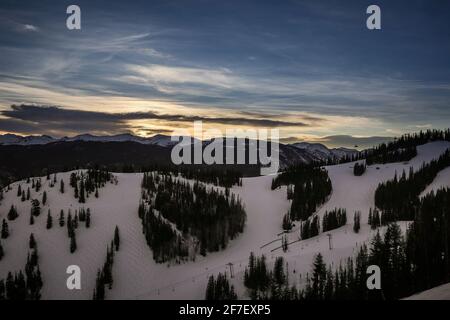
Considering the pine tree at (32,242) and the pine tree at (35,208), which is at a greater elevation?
the pine tree at (35,208)

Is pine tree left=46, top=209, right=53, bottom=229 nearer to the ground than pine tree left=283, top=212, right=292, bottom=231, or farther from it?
farther from it

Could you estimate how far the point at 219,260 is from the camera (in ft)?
487

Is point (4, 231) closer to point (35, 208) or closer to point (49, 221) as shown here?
point (35, 208)

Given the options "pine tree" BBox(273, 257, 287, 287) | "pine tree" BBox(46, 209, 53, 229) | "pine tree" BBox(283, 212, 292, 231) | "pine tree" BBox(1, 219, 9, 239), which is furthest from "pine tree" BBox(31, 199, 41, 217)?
"pine tree" BBox(283, 212, 292, 231)

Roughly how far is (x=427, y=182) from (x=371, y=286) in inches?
5208

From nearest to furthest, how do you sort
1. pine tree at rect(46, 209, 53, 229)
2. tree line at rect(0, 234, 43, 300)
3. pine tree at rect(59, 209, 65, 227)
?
tree line at rect(0, 234, 43, 300)
pine tree at rect(46, 209, 53, 229)
pine tree at rect(59, 209, 65, 227)

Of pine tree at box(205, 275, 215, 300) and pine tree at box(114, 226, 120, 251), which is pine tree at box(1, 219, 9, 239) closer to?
pine tree at box(114, 226, 120, 251)

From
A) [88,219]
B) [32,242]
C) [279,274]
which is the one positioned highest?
[88,219]

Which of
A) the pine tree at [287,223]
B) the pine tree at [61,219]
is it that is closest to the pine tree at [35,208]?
the pine tree at [61,219]

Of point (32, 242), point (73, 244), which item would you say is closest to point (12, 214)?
point (32, 242)

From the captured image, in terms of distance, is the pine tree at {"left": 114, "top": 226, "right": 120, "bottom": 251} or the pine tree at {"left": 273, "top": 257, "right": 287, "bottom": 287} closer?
the pine tree at {"left": 273, "top": 257, "right": 287, "bottom": 287}

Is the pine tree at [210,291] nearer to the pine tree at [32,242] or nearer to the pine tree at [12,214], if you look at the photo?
the pine tree at [32,242]

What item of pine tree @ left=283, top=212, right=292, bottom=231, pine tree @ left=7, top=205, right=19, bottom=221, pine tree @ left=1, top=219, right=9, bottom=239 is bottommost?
pine tree @ left=283, top=212, right=292, bottom=231
